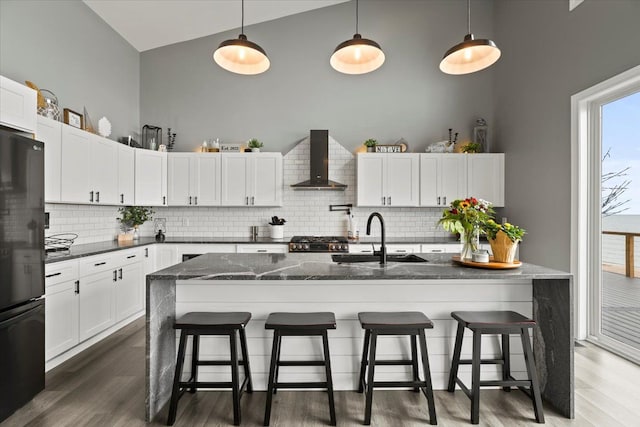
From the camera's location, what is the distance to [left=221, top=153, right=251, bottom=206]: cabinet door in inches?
202

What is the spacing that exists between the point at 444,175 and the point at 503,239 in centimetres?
280

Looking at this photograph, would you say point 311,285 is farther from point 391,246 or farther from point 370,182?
point 370,182

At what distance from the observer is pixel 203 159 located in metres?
5.14

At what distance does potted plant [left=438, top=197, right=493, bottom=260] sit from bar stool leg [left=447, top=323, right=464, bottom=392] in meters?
0.54

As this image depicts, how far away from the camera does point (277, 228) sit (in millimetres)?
5262

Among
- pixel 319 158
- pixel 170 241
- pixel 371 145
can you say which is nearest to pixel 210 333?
pixel 170 241

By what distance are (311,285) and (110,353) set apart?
223 centimetres

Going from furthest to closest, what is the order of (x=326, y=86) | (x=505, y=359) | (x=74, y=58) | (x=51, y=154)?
(x=326, y=86), (x=74, y=58), (x=51, y=154), (x=505, y=359)

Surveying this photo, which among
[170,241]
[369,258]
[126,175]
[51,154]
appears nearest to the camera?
[369,258]

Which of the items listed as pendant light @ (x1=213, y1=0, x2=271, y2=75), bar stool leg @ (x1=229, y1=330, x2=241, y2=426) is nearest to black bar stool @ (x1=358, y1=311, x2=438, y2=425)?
bar stool leg @ (x1=229, y1=330, x2=241, y2=426)

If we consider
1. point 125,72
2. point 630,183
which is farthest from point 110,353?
point 630,183

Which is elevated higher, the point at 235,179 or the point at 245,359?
the point at 235,179

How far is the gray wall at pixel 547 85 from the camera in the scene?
3.33m

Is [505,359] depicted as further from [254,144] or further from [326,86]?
[326,86]
